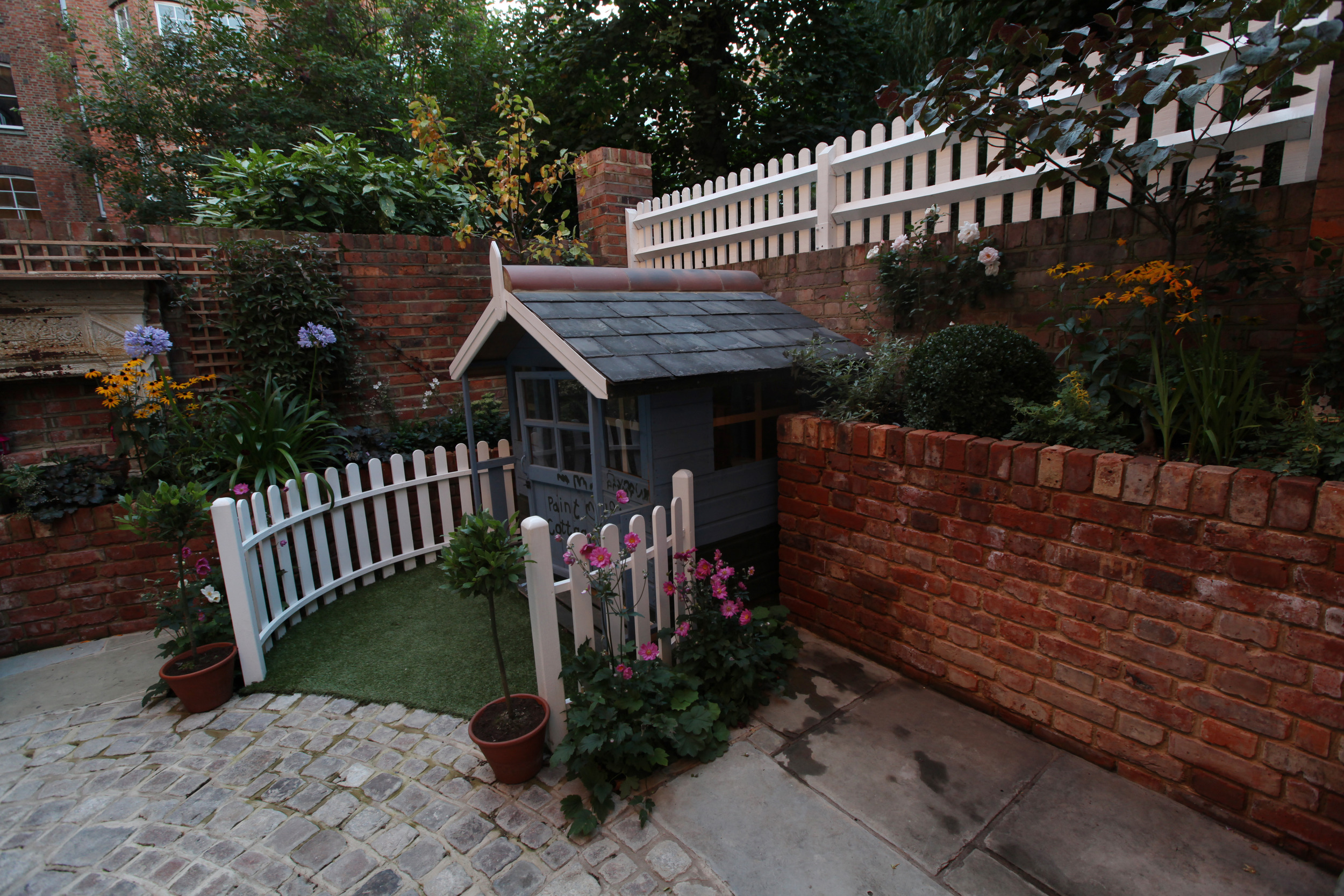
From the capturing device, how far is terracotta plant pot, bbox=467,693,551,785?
7.77 ft

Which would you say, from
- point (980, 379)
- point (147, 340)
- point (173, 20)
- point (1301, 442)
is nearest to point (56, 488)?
point (147, 340)

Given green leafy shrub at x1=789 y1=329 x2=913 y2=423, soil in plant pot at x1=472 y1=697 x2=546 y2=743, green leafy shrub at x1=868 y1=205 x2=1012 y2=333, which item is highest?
green leafy shrub at x1=868 y1=205 x2=1012 y2=333

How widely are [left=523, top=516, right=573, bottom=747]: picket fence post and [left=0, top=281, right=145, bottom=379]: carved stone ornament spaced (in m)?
4.07

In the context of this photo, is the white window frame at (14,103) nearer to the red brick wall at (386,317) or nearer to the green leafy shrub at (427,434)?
the red brick wall at (386,317)

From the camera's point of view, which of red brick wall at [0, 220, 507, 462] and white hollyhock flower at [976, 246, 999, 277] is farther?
red brick wall at [0, 220, 507, 462]

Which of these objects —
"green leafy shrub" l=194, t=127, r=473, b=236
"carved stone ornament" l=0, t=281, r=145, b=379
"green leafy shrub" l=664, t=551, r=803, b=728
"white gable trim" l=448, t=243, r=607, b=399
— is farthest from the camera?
"green leafy shrub" l=194, t=127, r=473, b=236

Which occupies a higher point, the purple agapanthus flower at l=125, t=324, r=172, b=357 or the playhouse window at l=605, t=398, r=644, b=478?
the purple agapanthus flower at l=125, t=324, r=172, b=357

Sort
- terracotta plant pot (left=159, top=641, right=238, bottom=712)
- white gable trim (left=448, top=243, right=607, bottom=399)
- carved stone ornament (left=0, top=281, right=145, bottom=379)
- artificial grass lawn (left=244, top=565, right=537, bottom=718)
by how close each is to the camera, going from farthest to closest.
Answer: carved stone ornament (left=0, top=281, right=145, bottom=379) → artificial grass lawn (left=244, top=565, right=537, bottom=718) → terracotta plant pot (left=159, top=641, right=238, bottom=712) → white gable trim (left=448, top=243, right=607, bottom=399)

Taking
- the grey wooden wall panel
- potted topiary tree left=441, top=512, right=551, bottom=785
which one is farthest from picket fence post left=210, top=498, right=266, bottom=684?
the grey wooden wall panel

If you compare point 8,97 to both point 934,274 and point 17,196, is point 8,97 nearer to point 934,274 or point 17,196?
point 17,196

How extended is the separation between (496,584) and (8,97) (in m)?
22.4

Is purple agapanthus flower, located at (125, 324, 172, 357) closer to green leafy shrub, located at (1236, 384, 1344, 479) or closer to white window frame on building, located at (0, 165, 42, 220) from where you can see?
green leafy shrub, located at (1236, 384, 1344, 479)

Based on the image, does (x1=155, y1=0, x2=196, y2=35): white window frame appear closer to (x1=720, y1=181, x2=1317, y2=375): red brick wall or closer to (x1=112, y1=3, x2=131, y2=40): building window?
(x1=112, y1=3, x2=131, y2=40): building window

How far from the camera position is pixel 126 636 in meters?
3.90
